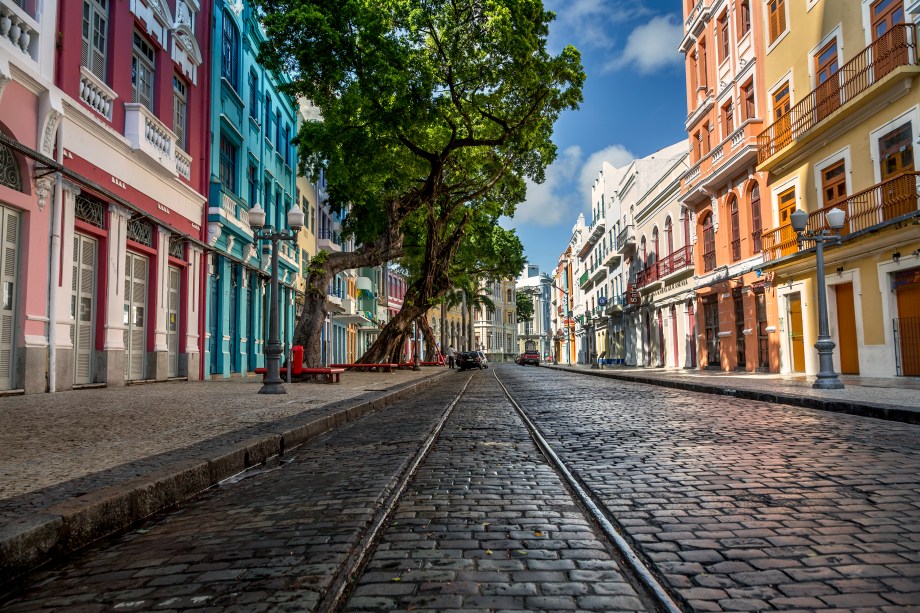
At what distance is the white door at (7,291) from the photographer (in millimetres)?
10047

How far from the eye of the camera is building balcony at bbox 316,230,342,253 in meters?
33.6

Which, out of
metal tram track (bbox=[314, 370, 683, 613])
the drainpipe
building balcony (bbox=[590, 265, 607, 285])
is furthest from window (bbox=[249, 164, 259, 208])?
building balcony (bbox=[590, 265, 607, 285])

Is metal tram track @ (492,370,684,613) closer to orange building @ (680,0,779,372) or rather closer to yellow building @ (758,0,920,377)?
yellow building @ (758,0,920,377)

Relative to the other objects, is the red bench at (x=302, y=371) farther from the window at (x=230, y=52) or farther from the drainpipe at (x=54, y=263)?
the window at (x=230, y=52)

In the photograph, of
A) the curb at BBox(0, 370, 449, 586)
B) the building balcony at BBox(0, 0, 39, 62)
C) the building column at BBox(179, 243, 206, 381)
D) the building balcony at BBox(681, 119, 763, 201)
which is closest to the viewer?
the curb at BBox(0, 370, 449, 586)

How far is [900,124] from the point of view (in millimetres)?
15406

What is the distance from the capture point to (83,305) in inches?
494

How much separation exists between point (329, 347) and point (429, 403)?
24.0m

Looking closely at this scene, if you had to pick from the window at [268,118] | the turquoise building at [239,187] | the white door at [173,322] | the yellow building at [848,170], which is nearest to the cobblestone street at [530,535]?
the yellow building at [848,170]

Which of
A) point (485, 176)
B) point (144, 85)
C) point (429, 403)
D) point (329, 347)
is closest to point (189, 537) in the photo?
point (429, 403)

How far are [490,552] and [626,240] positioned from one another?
38826mm

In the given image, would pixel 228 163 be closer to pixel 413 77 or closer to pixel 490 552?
pixel 413 77

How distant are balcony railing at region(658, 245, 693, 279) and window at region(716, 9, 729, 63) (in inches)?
303

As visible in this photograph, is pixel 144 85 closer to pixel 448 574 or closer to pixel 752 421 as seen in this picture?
pixel 752 421
